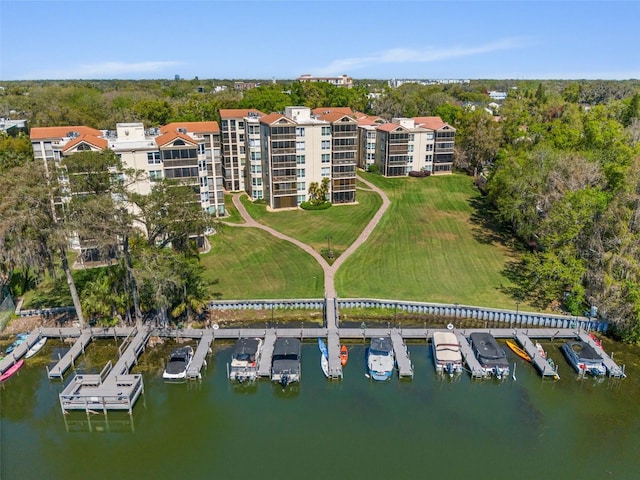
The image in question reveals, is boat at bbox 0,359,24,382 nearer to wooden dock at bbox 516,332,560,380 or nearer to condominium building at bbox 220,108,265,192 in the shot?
wooden dock at bbox 516,332,560,380

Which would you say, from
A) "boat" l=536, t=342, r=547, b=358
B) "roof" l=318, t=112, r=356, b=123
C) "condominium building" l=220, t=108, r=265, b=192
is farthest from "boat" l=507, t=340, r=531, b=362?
"condominium building" l=220, t=108, r=265, b=192

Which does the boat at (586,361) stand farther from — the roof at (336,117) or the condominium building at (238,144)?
the condominium building at (238,144)

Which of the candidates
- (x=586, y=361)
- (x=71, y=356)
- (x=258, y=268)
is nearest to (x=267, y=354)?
(x=258, y=268)

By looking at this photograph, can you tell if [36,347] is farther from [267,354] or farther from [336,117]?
[336,117]

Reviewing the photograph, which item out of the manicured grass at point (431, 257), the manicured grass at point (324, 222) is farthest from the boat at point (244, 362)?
the manicured grass at point (324, 222)

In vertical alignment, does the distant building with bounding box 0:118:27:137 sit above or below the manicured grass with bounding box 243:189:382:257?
above

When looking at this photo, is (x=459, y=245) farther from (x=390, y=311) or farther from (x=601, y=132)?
(x=601, y=132)
